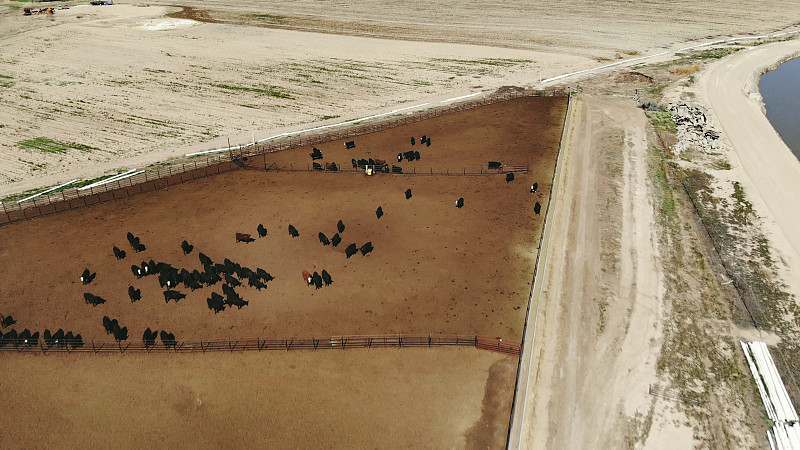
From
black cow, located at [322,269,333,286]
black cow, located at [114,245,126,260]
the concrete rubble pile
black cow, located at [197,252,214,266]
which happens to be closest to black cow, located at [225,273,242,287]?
black cow, located at [197,252,214,266]

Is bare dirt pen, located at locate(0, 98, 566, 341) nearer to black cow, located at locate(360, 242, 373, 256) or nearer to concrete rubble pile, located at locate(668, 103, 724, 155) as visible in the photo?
black cow, located at locate(360, 242, 373, 256)

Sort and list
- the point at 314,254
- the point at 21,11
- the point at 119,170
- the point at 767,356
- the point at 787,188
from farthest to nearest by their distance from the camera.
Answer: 1. the point at 21,11
2. the point at 119,170
3. the point at 787,188
4. the point at 314,254
5. the point at 767,356

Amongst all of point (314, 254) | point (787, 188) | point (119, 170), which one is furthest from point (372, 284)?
point (787, 188)

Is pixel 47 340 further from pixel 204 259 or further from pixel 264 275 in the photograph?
pixel 264 275

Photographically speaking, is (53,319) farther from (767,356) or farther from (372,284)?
(767,356)

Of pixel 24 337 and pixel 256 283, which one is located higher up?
pixel 24 337

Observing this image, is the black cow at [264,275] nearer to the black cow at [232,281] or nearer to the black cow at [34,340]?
the black cow at [232,281]

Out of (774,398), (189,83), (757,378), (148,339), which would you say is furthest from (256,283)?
(189,83)
